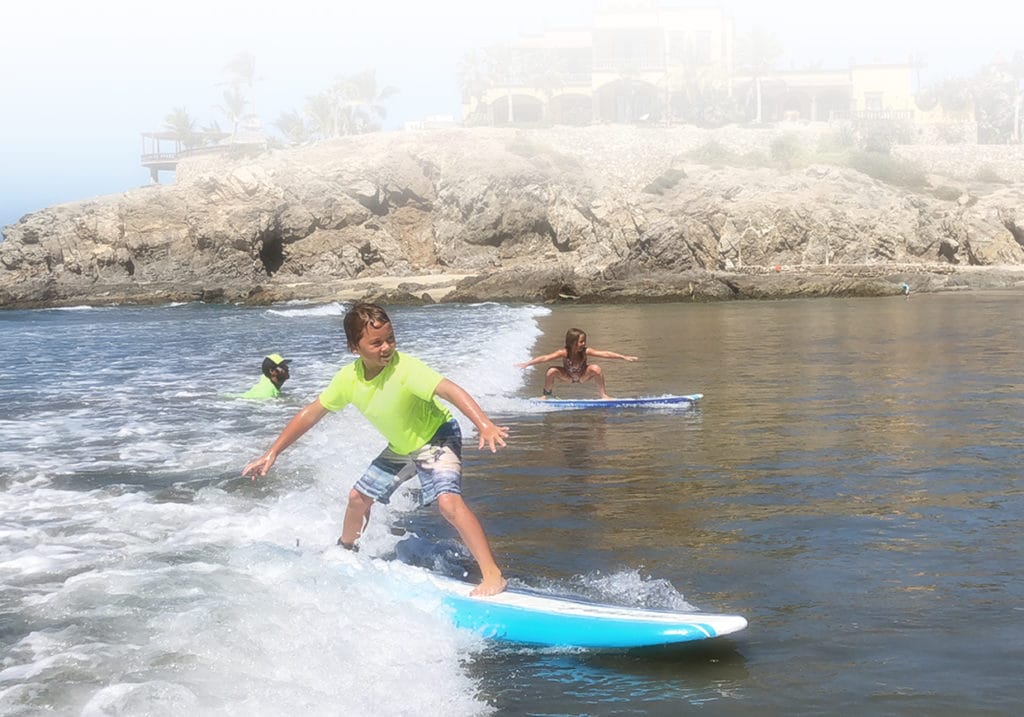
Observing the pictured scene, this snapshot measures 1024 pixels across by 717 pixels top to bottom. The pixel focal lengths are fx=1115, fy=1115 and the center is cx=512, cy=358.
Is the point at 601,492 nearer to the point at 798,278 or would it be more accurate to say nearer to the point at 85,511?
the point at 85,511

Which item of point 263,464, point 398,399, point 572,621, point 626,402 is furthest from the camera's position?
point 626,402

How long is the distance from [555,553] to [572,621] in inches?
65.9

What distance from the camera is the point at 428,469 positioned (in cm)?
697

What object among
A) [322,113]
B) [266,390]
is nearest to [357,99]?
[322,113]

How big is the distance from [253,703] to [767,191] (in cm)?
6215

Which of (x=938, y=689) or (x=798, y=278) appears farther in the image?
(x=798, y=278)

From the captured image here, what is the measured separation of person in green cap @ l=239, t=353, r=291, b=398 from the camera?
53.7 ft

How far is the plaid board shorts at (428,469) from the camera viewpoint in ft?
22.6

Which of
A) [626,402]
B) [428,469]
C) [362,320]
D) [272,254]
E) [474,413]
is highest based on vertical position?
[362,320]

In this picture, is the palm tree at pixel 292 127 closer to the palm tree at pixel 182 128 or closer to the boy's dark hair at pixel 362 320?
the palm tree at pixel 182 128

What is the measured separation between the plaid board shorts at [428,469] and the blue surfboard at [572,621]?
2.36ft

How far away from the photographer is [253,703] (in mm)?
5094

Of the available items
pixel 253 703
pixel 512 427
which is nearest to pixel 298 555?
pixel 253 703

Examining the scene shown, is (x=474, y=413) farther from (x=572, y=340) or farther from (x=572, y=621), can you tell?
(x=572, y=340)
